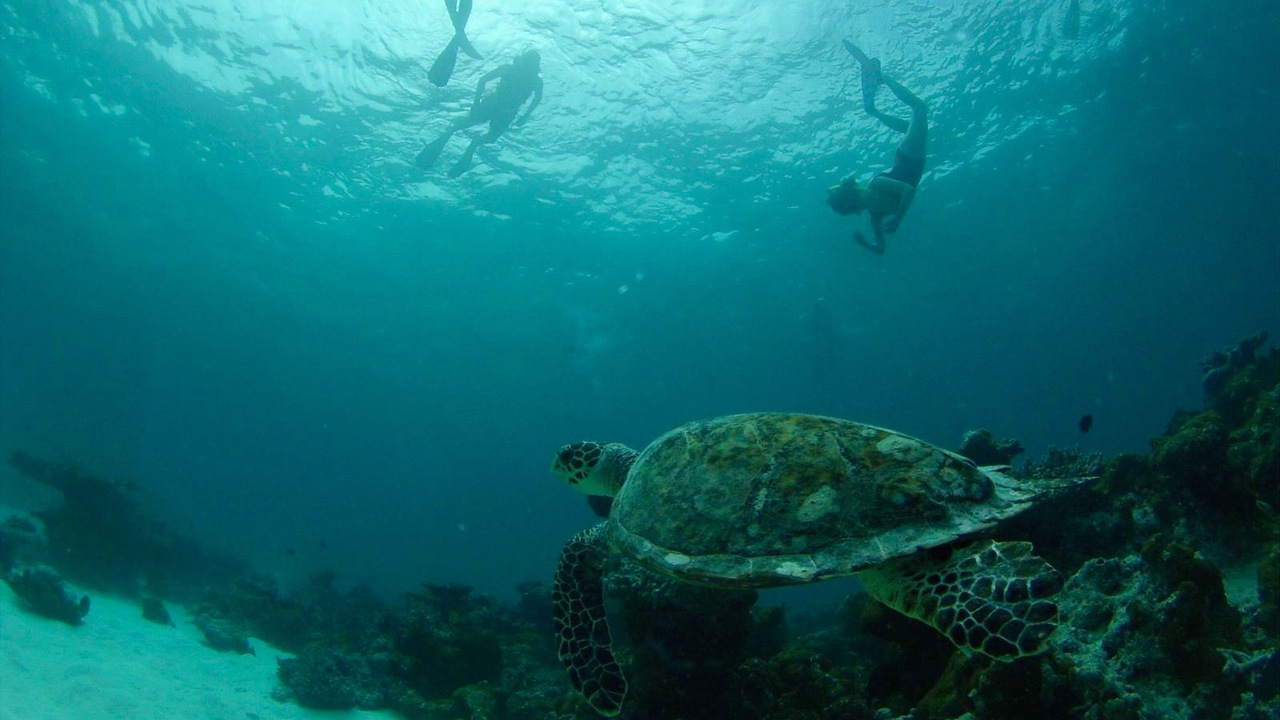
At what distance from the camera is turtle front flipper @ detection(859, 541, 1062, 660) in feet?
8.66

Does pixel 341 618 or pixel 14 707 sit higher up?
pixel 341 618

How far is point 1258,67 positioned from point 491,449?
8142 centimetres

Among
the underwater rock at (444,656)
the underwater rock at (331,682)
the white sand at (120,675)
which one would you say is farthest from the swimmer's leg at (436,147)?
the underwater rock at (444,656)

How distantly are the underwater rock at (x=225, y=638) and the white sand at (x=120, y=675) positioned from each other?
24 centimetres

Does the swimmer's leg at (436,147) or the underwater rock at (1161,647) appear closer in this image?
the underwater rock at (1161,647)

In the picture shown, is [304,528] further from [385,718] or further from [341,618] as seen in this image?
[385,718]

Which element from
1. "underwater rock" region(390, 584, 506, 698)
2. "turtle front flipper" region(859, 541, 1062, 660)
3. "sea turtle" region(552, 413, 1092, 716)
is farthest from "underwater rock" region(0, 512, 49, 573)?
"turtle front flipper" region(859, 541, 1062, 660)

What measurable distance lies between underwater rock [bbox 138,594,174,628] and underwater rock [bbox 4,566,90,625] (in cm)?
304

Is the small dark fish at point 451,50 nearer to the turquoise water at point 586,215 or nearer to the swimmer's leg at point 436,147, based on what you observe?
the turquoise water at point 586,215

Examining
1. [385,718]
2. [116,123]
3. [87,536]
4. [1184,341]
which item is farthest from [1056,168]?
[1184,341]

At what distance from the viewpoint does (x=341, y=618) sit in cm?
1644

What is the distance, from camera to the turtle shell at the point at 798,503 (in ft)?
10.9

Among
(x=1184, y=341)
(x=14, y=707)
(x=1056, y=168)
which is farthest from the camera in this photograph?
(x=1184, y=341)

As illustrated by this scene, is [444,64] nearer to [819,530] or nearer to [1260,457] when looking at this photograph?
[819,530]
